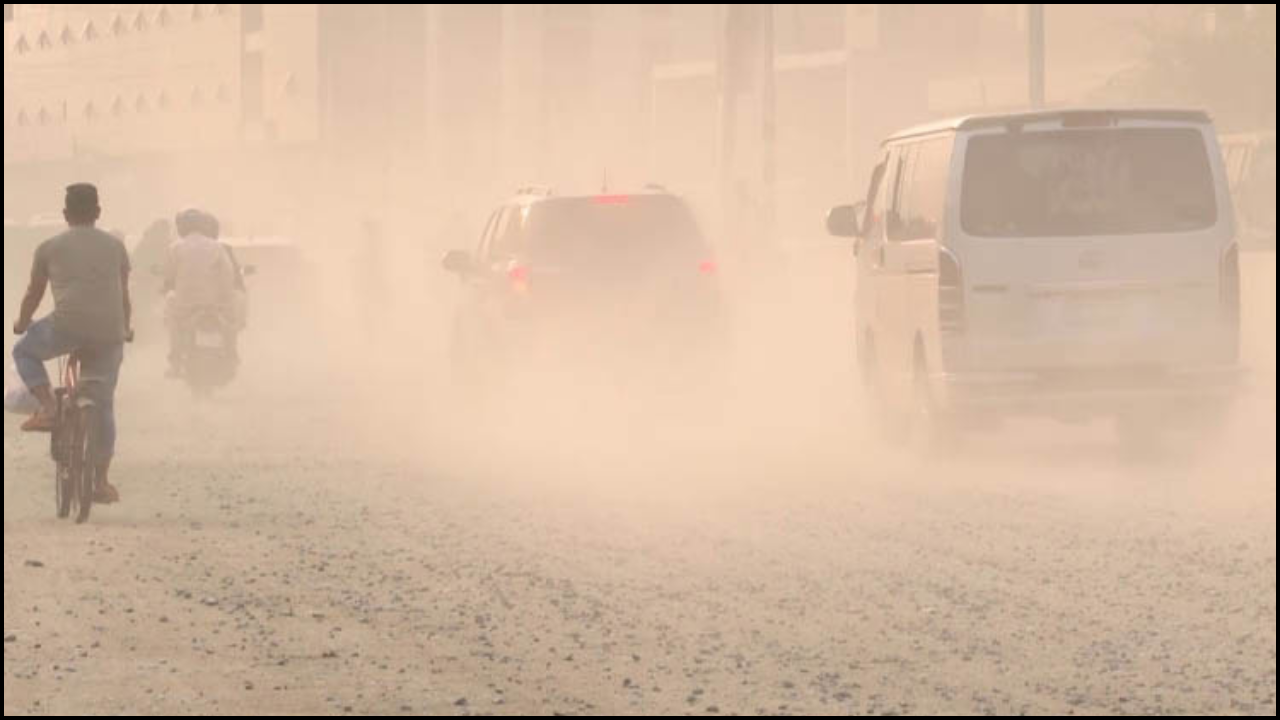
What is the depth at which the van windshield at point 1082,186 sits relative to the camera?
52.1ft

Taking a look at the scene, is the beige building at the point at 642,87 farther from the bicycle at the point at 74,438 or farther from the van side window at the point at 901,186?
the bicycle at the point at 74,438

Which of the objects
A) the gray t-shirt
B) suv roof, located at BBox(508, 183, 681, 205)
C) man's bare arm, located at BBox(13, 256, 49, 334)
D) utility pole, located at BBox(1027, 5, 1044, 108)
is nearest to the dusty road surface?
suv roof, located at BBox(508, 183, 681, 205)

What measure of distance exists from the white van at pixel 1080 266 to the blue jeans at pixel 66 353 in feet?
37.1

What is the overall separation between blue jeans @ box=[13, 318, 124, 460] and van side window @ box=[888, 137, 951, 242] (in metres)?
11.5

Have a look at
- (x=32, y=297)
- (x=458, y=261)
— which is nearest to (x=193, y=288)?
(x=32, y=297)

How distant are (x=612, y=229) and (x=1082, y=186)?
6.42m

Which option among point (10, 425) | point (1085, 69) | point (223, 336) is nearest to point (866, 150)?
point (1085, 69)

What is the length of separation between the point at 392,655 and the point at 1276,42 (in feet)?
157

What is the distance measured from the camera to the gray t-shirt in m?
4.50

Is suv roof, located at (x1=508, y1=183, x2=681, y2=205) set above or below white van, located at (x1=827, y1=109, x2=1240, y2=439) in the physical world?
above

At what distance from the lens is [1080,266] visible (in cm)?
1588

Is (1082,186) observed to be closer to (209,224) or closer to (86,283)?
(209,224)

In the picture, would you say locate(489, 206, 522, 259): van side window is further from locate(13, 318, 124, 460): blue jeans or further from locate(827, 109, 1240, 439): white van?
locate(13, 318, 124, 460): blue jeans

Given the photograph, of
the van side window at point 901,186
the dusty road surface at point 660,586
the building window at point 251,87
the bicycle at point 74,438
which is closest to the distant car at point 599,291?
the dusty road surface at point 660,586
